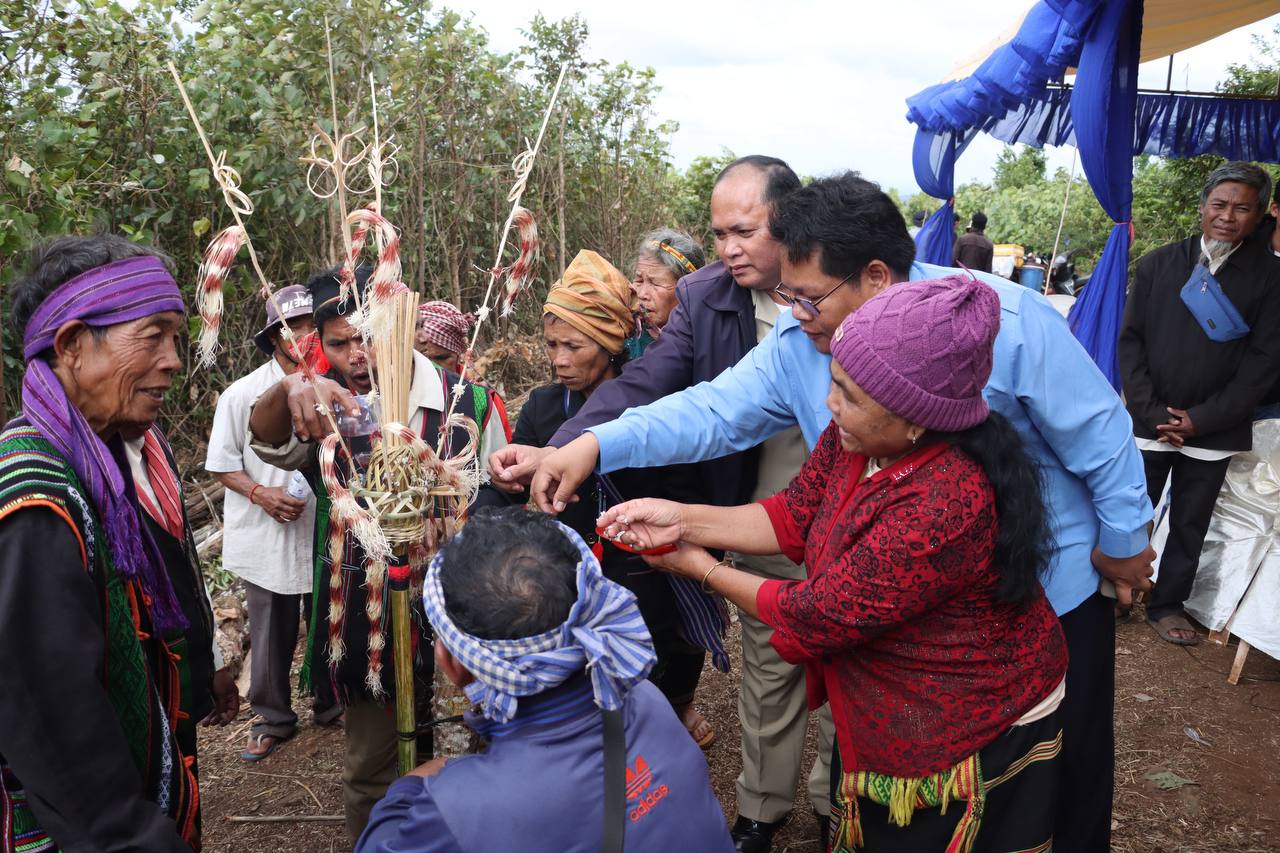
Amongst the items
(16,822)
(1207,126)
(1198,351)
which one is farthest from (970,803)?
(1207,126)

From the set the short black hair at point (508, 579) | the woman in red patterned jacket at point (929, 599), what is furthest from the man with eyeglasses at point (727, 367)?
the short black hair at point (508, 579)

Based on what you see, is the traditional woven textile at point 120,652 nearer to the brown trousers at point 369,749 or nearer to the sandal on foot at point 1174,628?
the brown trousers at point 369,749

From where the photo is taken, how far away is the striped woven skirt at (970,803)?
1779 mm

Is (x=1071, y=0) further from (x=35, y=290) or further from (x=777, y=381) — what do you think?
(x=35, y=290)

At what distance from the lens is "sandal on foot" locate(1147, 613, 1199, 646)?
15.4 ft

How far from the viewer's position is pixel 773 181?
280 cm

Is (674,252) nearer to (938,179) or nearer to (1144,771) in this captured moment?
(1144,771)

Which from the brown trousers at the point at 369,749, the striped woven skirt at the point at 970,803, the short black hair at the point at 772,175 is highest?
the short black hair at the point at 772,175

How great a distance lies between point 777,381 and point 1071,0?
2.86 m

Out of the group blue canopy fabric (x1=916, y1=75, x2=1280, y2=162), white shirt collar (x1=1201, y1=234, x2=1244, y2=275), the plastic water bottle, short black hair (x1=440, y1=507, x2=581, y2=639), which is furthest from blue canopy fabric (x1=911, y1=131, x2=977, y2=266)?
short black hair (x1=440, y1=507, x2=581, y2=639)

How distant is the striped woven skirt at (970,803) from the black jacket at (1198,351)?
3340 mm

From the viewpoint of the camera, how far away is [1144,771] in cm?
366

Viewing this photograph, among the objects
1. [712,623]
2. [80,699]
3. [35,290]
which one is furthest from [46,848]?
[712,623]

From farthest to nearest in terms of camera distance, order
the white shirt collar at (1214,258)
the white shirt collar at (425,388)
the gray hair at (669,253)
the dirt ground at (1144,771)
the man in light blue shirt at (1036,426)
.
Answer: the white shirt collar at (1214,258) → the gray hair at (669,253) → the dirt ground at (1144,771) → the white shirt collar at (425,388) → the man in light blue shirt at (1036,426)
